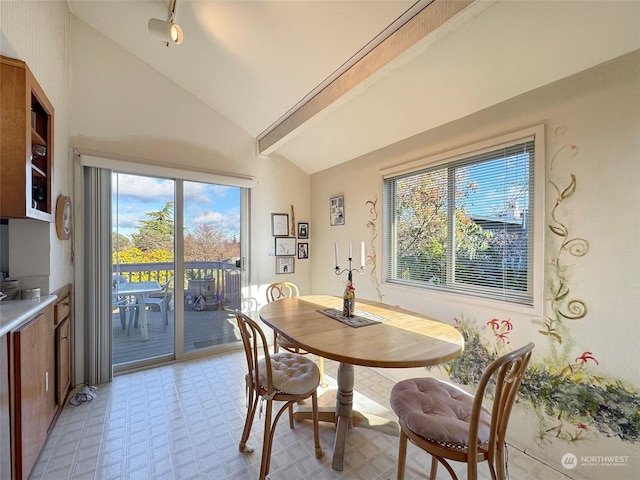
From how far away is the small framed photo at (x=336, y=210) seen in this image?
11.1 feet

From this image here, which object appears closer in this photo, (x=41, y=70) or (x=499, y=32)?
(x=499, y=32)

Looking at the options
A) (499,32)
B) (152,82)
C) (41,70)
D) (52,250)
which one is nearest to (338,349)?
(499,32)

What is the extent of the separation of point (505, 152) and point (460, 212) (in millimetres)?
525

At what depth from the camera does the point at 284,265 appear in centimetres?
374

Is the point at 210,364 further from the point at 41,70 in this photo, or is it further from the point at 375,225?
the point at 41,70

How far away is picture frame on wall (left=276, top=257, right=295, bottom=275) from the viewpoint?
3.69m

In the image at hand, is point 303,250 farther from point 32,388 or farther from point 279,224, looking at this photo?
point 32,388

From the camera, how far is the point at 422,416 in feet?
4.03

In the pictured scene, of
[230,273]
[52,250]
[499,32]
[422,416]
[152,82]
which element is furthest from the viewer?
[230,273]

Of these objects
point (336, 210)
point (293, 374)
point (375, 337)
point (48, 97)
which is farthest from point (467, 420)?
point (48, 97)

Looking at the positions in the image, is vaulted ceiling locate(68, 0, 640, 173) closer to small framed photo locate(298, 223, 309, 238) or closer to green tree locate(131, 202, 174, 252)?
small framed photo locate(298, 223, 309, 238)

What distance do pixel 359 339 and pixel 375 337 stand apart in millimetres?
99

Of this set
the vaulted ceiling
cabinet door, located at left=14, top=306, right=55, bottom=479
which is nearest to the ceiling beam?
the vaulted ceiling

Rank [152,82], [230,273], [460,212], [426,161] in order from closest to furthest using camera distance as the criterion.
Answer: [460,212] < [426,161] < [152,82] < [230,273]
